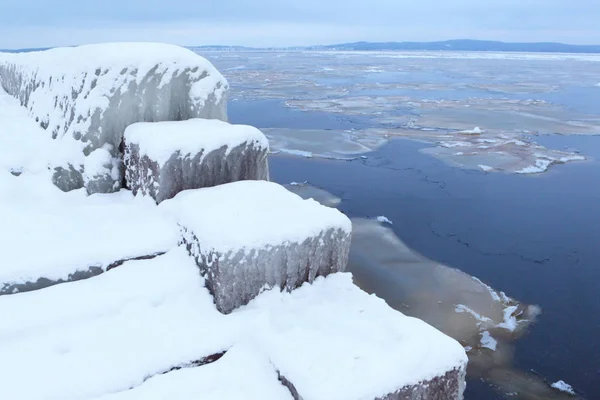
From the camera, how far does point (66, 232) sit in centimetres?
368

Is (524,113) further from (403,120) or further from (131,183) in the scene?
(131,183)

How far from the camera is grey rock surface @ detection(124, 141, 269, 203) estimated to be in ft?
13.3

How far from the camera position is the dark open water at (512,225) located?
5.61 metres

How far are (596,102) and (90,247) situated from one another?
26.7m

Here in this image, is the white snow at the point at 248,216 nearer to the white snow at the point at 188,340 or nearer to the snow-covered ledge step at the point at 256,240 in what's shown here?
the snow-covered ledge step at the point at 256,240

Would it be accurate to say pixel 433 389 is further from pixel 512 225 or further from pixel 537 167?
pixel 537 167

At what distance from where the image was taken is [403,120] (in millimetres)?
18484

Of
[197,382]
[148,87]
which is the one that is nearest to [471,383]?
[197,382]

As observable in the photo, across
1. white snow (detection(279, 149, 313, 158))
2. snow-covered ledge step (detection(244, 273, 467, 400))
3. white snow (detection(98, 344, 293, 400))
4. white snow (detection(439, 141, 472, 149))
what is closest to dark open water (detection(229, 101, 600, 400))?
white snow (detection(279, 149, 313, 158))

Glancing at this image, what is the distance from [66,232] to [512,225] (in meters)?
7.79

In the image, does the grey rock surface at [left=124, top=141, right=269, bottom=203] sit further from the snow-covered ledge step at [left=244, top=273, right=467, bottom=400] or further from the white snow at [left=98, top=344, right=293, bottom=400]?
the white snow at [left=98, top=344, right=293, bottom=400]

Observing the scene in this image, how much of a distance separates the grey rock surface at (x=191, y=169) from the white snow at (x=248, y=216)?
162 mm

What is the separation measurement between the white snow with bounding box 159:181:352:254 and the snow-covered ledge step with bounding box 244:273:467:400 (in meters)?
0.45

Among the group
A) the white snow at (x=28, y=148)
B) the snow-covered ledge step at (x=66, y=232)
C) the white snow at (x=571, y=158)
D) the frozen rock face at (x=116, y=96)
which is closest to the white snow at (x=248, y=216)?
the snow-covered ledge step at (x=66, y=232)
